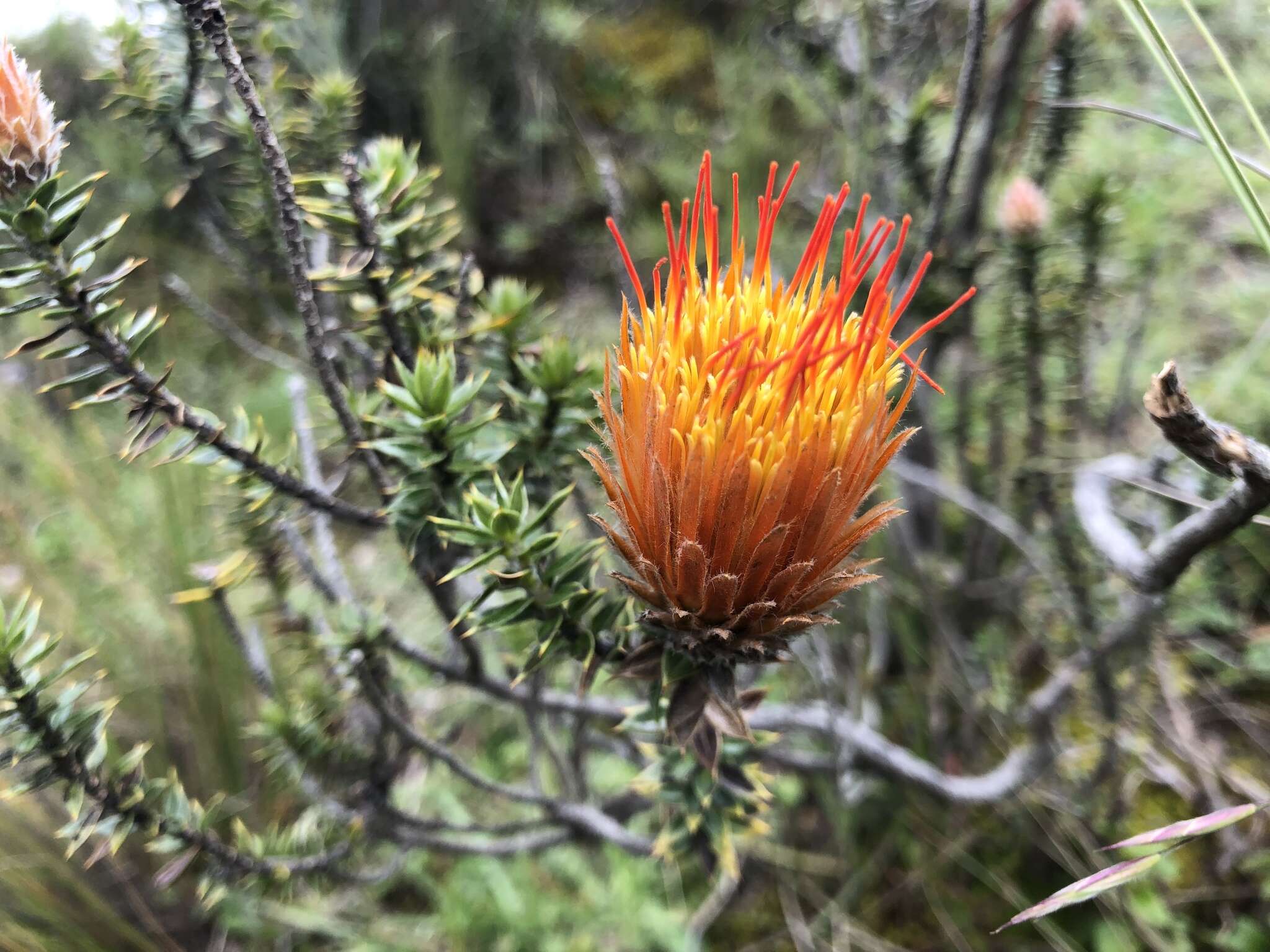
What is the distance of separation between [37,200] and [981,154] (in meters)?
1.27

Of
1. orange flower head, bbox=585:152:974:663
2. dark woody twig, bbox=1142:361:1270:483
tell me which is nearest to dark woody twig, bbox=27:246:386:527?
orange flower head, bbox=585:152:974:663

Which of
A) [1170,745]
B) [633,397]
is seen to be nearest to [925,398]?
[1170,745]

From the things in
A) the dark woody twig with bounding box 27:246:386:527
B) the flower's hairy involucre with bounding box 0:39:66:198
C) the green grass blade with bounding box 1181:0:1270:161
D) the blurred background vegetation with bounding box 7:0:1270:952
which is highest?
the flower's hairy involucre with bounding box 0:39:66:198

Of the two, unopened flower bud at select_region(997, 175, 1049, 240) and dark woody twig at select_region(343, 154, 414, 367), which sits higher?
dark woody twig at select_region(343, 154, 414, 367)

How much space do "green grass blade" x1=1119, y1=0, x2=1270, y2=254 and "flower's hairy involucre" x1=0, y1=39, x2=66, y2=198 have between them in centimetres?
83

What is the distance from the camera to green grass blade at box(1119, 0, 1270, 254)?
1.94 ft

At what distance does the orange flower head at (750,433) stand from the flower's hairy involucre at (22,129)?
407 millimetres

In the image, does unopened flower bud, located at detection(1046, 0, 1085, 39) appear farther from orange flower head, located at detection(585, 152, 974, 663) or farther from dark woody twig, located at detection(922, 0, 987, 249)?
orange flower head, located at detection(585, 152, 974, 663)

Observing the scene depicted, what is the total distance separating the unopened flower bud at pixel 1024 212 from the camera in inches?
39.3

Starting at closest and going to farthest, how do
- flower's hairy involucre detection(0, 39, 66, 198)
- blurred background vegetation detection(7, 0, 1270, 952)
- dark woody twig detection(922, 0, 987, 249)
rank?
flower's hairy involucre detection(0, 39, 66, 198) → dark woody twig detection(922, 0, 987, 249) → blurred background vegetation detection(7, 0, 1270, 952)

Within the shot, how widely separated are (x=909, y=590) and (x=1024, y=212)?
85cm

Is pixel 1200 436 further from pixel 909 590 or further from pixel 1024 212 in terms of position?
pixel 909 590

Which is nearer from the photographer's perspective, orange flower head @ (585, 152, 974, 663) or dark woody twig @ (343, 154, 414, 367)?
orange flower head @ (585, 152, 974, 663)

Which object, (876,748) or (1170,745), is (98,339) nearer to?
(876,748)
